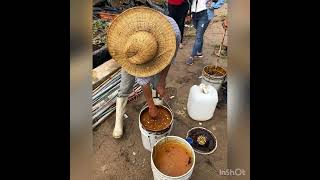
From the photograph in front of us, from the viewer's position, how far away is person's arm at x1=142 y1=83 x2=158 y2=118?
1927 mm

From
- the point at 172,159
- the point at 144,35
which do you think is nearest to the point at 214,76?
the point at 172,159

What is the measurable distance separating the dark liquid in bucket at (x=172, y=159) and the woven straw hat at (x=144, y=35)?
0.56 metres

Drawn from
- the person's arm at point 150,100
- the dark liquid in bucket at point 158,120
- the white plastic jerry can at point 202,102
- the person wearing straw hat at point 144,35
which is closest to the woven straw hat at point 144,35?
the person wearing straw hat at point 144,35

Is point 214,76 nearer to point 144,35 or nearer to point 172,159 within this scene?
point 172,159

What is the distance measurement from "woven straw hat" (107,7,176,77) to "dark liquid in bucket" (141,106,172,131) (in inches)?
18.6

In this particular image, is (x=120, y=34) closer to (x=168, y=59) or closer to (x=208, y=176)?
(x=168, y=59)

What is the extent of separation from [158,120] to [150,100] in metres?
0.20

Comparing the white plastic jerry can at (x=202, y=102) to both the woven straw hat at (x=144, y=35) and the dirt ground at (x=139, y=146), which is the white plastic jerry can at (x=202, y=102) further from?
the woven straw hat at (x=144, y=35)

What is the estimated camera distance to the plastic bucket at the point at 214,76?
2.62m

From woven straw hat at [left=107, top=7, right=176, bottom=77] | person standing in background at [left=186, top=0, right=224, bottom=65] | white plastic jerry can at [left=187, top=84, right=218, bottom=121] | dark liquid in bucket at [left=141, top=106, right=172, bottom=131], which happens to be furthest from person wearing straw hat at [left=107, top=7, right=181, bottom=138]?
person standing in background at [left=186, top=0, right=224, bottom=65]

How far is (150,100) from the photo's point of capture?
6.43 feet
